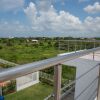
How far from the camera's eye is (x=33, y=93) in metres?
13.1

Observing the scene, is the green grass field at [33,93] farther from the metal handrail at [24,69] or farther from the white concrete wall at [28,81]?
the metal handrail at [24,69]

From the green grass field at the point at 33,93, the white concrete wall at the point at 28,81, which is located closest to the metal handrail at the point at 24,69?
the green grass field at the point at 33,93

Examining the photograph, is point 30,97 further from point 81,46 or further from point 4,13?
point 4,13

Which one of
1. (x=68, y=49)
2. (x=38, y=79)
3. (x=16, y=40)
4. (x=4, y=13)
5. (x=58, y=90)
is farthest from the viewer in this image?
(x=16, y=40)

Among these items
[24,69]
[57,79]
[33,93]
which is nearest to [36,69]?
[24,69]

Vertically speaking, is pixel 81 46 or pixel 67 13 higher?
pixel 67 13

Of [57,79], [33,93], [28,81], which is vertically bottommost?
[33,93]

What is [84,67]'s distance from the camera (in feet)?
15.3

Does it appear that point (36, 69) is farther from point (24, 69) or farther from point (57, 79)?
point (57, 79)

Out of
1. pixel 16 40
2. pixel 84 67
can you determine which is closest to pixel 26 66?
pixel 84 67

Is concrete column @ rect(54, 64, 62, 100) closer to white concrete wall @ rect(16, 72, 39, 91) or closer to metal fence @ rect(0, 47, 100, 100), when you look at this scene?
metal fence @ rect(0, 47, 100, 100)

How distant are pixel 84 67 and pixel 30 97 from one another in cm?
874

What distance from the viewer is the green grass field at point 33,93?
12152mm

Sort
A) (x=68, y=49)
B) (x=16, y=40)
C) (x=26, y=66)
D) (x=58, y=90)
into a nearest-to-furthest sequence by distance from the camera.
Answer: (x=26, y=66) → (x=58, y=90) → (x=68, y=49) → (x=16, y=40)
